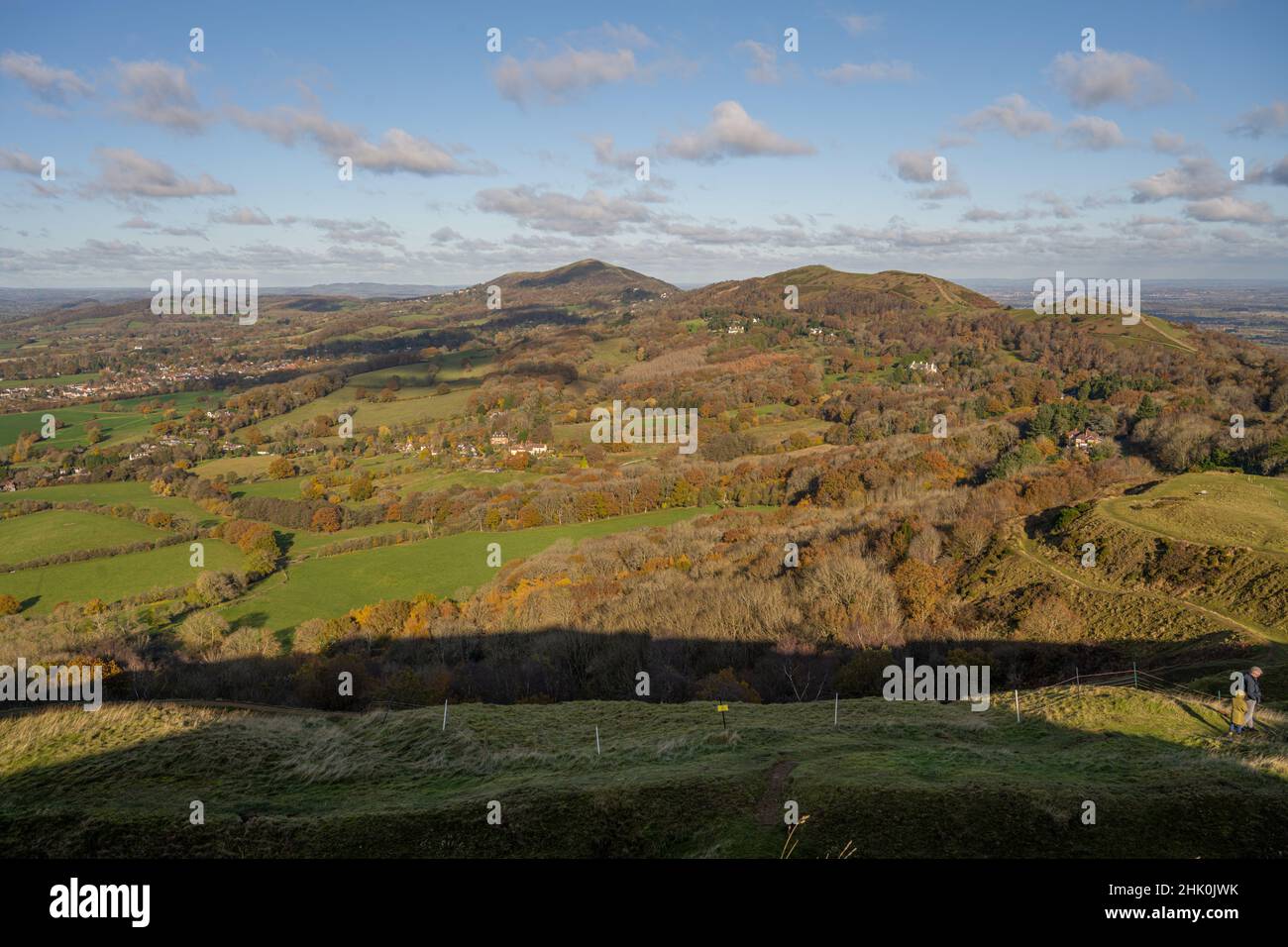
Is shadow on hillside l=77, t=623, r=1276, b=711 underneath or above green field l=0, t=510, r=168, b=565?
underneath

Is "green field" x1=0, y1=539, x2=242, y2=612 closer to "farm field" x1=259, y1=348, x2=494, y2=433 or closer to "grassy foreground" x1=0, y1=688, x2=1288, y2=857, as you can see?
"grassy foreground" x1=0, y1=688, x2=1288, y2=857

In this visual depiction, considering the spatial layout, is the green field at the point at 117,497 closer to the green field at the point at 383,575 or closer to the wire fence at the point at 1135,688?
the green field at the point at 383,575

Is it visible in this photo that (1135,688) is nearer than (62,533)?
Yes

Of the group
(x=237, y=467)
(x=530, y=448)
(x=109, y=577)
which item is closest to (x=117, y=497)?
(x=237, y=467)

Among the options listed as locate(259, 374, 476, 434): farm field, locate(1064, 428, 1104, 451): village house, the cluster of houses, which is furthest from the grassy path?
locate(259, 374, 476, 434): farm field

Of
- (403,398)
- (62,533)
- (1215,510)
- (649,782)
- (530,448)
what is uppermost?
(403,398)

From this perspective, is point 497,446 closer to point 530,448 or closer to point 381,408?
point 530,448

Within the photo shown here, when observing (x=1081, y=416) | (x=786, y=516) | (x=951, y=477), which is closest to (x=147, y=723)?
(x=786, y=516)
